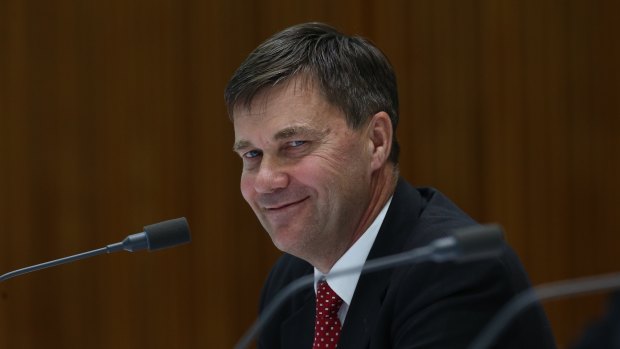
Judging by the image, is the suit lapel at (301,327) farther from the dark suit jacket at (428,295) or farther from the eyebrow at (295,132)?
the eyebrow at (295,132)

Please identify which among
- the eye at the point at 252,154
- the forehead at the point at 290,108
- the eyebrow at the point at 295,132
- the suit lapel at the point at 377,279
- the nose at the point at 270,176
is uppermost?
the forehead at the point at 290,108

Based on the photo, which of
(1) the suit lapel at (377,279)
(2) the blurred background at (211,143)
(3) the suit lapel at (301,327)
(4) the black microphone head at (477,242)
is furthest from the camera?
(2) the blurred background at (211,143)

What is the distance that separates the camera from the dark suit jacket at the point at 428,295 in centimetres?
194

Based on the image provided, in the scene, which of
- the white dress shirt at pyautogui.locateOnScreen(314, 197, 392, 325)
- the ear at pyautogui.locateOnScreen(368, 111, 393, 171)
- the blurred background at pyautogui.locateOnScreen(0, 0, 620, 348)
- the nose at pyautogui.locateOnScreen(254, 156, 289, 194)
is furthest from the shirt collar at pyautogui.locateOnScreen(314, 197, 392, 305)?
the blurred background at pyautogui.locateOnScreen(0, 0, 620, 348)

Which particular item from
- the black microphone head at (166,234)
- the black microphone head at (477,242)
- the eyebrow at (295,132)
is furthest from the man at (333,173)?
the black microphone head at (477,242)

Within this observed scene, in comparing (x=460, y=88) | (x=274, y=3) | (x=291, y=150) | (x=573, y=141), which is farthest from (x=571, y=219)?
(x=291, y=150)

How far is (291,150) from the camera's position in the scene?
7.33 ft

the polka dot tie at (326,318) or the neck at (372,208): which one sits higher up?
the neck at (372,208)

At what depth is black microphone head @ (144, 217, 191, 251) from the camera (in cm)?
199

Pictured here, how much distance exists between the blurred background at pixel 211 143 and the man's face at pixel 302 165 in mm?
1317

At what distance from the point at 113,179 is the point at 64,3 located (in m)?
0.62

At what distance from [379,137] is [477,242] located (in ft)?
3.14

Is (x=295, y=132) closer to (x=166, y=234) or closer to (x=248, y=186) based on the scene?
(x=248, y=186)

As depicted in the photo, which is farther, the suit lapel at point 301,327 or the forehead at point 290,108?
the suit lapel at point 301,327
